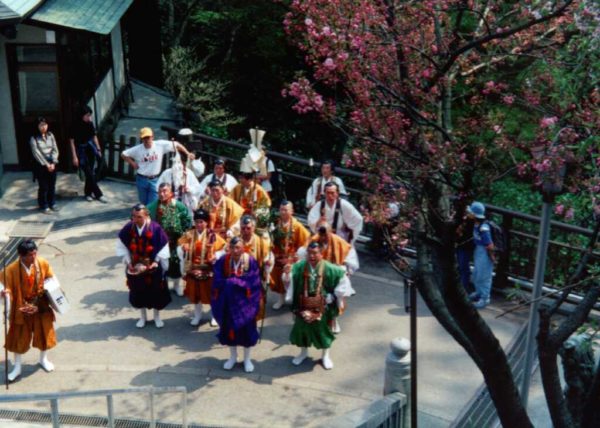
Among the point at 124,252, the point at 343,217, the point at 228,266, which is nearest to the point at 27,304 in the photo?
the point at 124,252

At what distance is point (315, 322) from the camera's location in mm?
10289

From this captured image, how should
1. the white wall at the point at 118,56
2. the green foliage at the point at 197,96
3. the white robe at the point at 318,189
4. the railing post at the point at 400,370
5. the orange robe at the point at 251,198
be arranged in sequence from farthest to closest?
1. the white wall at the point at 118,56
2. the green foliage at the point at 197,96
3. the white robe at the point at 318,189
4. the orange robe at the point at 251,198
5. the railing post at the point at 400,370

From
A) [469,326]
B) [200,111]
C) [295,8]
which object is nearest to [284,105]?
[200,111]

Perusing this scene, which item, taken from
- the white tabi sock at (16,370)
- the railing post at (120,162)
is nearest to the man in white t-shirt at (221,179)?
the white tabi sock at (16,370)

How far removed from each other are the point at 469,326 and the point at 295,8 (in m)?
9.89

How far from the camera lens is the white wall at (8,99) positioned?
1617cm

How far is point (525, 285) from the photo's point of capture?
483 inches

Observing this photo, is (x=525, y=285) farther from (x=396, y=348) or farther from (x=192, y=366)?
(x=192, y=366)

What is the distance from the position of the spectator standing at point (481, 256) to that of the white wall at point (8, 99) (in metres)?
9.21

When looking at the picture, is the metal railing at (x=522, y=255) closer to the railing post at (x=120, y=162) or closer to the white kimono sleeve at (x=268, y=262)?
the white kimono sleeve at (x=268, y=262)

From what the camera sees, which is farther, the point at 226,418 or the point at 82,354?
the point at 82,354

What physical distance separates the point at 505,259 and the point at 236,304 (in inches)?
175

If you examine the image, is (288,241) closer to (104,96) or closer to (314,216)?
(314,216)

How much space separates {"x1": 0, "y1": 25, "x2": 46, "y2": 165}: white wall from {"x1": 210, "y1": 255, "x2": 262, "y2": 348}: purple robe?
26.5ft
